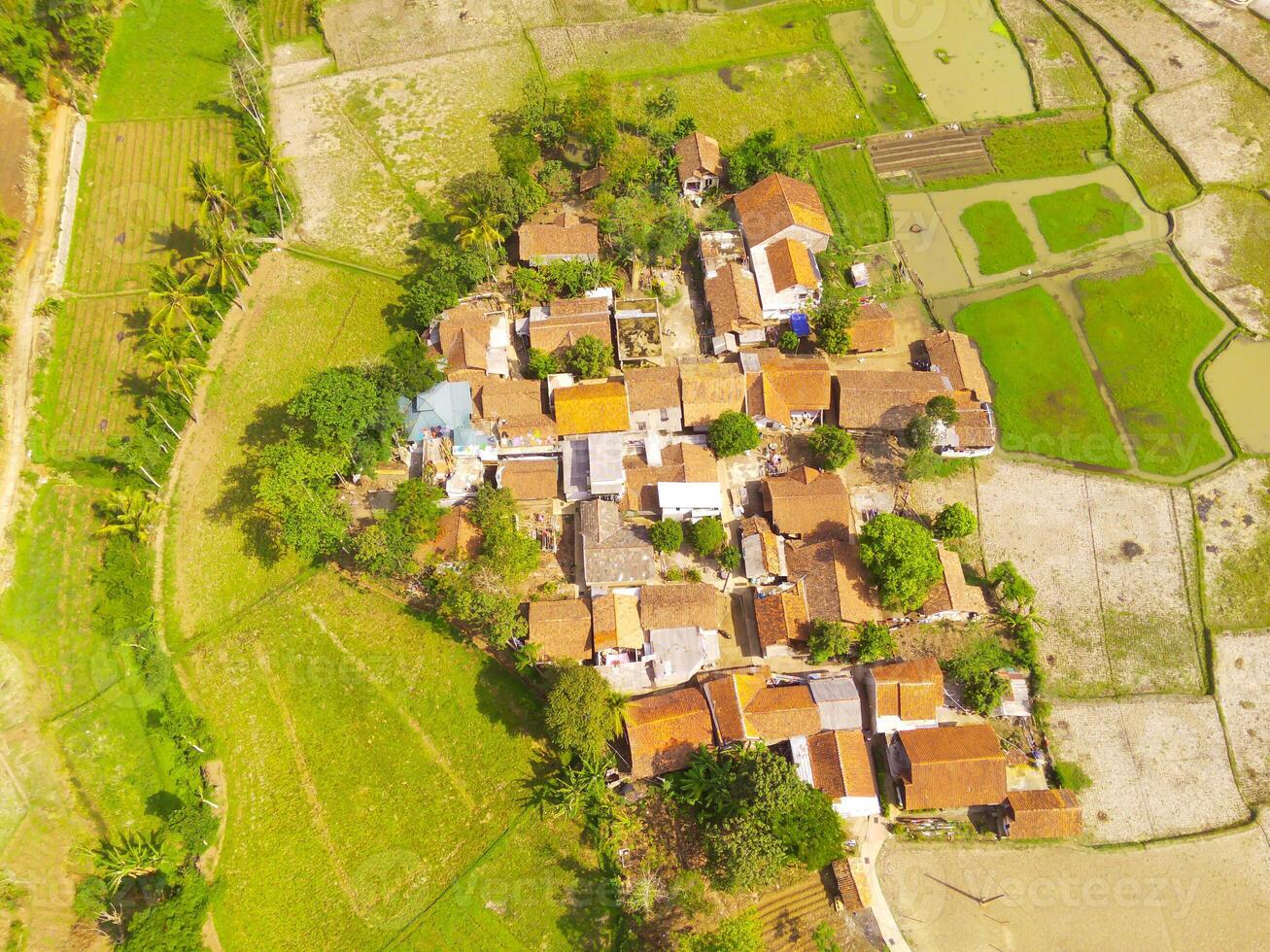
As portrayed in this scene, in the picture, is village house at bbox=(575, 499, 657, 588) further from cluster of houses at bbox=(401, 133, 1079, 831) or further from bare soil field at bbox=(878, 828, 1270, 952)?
bare soil field at bbox=(878, 828, 1270, 952)

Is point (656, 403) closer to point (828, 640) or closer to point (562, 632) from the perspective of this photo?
point (562, 632)

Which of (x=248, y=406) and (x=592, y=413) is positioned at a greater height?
(x=248, y=406)

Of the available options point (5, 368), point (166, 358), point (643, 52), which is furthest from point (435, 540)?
point (643, 52)

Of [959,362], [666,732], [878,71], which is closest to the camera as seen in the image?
[666,732]

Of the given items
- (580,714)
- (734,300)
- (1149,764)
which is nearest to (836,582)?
(580,714)

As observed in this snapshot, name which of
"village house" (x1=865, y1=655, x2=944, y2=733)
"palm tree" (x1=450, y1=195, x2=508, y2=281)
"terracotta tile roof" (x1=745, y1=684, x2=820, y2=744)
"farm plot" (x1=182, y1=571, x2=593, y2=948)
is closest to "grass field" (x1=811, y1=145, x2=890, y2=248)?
"palm tree" (x1=450, y1=195, x2=508, y2=281)
